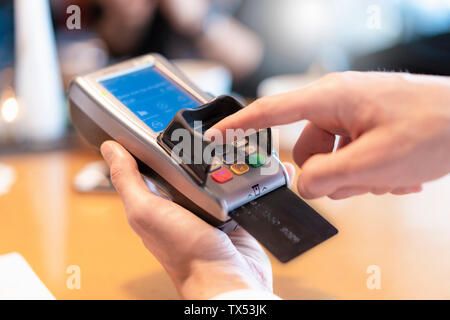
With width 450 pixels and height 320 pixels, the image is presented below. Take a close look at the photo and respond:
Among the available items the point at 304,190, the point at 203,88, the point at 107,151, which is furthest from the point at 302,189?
the point at 203,88

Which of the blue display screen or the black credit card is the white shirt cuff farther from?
the blue display screen

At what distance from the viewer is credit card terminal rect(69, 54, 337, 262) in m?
0.50

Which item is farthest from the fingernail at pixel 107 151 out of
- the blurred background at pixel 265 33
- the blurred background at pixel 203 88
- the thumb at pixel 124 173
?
the blurred background at pixel 265 33

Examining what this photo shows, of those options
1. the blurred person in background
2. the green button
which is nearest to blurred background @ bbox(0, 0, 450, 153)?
the blurred person in background

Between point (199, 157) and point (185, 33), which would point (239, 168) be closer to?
point (199, 157)

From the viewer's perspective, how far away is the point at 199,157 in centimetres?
51

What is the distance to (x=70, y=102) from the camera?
64cm

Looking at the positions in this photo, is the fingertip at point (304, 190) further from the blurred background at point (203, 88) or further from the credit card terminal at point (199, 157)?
the blurred background at point (203, 88)

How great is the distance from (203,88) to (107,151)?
324 mm

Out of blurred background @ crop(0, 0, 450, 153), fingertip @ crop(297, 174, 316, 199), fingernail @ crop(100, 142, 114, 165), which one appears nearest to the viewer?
fingertip @ crop(297, 174, 316, 199)

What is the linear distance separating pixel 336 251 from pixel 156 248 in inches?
9.0
